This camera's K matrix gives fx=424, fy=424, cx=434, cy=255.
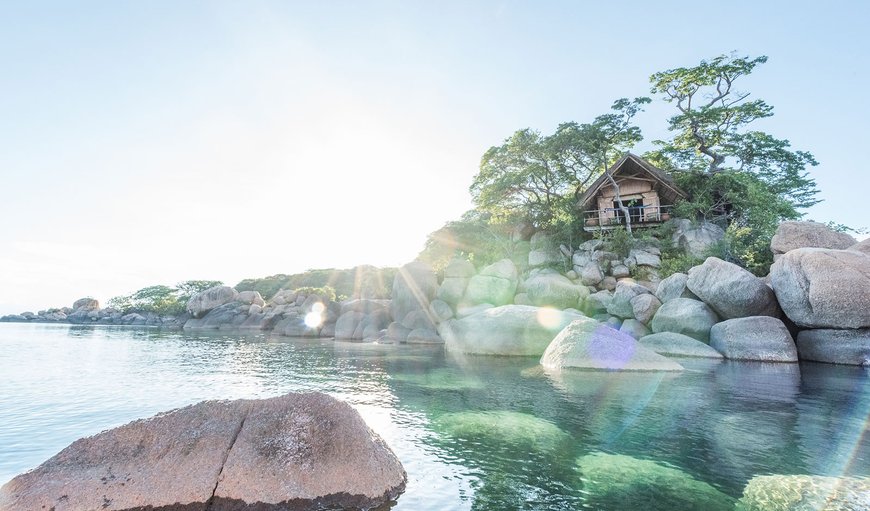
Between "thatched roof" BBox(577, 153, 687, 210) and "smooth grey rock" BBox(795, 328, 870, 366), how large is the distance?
16355 millimetres

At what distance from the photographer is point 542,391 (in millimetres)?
11234

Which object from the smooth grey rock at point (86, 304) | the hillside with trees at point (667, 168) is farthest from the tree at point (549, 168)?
the smooth grey rock at point (86, 304)

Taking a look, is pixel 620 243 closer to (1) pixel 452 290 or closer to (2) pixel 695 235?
(2) pixel 695 235

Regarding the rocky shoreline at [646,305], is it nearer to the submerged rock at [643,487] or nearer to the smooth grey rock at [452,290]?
the smooth grey rock at [452,290]

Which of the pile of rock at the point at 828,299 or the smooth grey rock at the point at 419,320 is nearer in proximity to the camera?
the pile of rock at the point at 828,299

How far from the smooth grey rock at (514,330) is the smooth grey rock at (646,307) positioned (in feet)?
11.2

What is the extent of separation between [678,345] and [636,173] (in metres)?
18.0

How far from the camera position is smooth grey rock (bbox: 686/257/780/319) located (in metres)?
17.1

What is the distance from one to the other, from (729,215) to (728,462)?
94.5 feet

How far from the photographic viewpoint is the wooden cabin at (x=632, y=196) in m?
31.2

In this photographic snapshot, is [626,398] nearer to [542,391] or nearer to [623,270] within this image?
[542,391]

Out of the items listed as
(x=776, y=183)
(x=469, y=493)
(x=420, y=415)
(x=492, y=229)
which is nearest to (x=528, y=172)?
(x=492, y=229)

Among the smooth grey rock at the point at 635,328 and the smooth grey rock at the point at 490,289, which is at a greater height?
the smooth grey rock at the point at 490,289

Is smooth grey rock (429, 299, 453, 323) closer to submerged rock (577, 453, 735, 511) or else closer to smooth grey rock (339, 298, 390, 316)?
smooth grey rock (339, 298, 390, 316)
